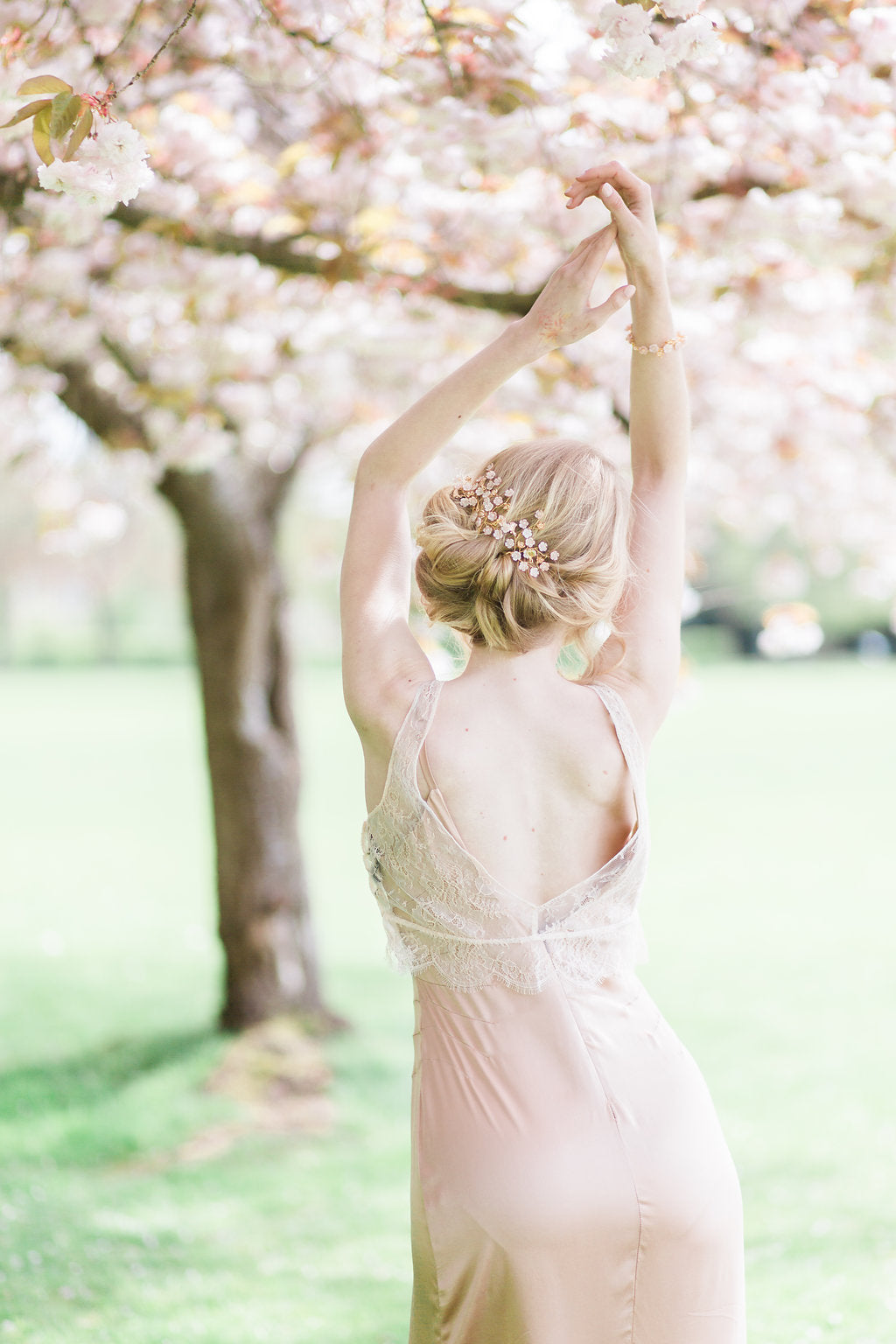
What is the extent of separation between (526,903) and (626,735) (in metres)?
0.27

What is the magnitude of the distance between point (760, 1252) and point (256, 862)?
267 centimetres

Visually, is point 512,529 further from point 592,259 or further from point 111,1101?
point 111,1101

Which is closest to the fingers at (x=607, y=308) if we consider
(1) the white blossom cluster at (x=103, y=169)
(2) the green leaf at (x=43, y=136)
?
(1) the white blossom cluster at (x=103, y=169)

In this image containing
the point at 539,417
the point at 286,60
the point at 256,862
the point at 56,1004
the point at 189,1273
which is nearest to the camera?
the point at 286,60

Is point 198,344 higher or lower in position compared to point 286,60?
lower

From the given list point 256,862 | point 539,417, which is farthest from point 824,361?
point 256,862

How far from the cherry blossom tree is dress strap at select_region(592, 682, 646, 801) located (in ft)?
3.12

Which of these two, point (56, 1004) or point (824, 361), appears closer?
point (824, 361)

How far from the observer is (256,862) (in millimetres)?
5734

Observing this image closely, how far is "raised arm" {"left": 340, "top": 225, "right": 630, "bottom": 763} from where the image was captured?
1.73m

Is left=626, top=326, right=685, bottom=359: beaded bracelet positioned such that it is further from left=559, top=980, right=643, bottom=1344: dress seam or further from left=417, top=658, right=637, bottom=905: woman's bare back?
left=559, top=980, right=643, bottom=1344: dress seam

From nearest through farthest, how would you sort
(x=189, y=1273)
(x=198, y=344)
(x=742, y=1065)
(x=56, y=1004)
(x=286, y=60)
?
(x=286, y=60) < (x=189, y=1273) < (x=198, y=344) < (x=742, y=1065) < (x=56, y=1004)

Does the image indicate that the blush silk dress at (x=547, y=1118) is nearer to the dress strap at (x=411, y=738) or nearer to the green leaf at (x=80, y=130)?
the dress strap at (x=411, y=738)

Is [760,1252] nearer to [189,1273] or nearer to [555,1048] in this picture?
[189,1273]
